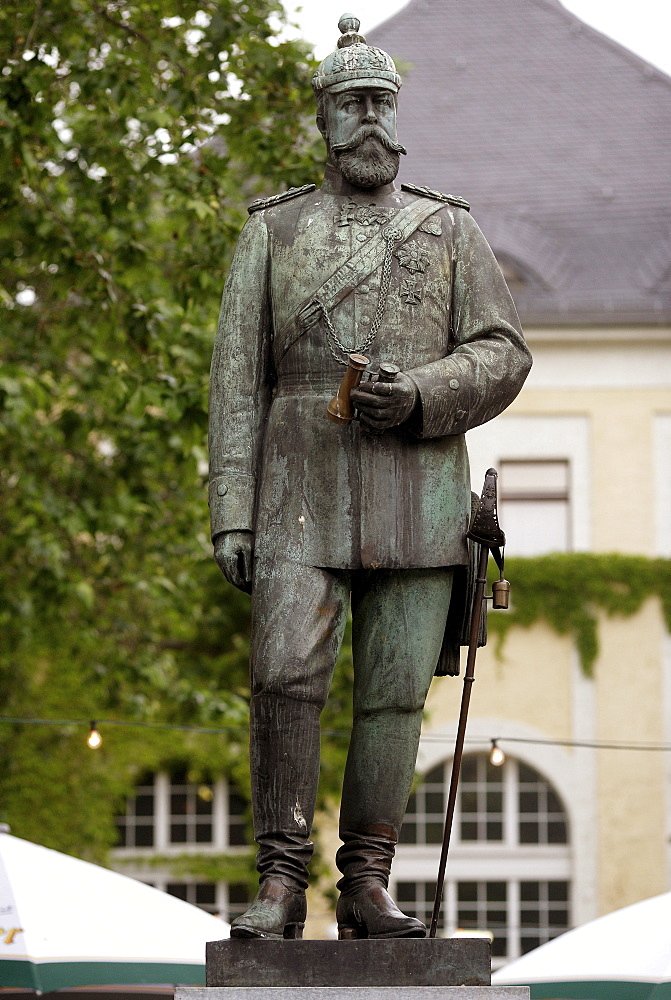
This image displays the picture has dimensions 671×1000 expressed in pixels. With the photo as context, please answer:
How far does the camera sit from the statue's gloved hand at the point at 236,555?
18.5ft

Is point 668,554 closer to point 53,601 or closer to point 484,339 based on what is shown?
point 53,601

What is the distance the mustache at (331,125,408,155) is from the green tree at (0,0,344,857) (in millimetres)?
7292

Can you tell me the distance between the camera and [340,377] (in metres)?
5.71

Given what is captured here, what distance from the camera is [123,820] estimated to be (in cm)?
2758

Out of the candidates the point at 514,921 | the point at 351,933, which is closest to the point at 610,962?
the point at 351,933

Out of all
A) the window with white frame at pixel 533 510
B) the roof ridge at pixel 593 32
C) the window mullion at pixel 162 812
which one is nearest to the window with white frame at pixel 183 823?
the window mullion at pixel 162 812

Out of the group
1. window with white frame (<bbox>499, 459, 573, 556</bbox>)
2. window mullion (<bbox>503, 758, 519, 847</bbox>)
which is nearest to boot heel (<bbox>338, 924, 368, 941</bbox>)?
window mullion (<bbox>503, 758, 519, 847</bbox>)

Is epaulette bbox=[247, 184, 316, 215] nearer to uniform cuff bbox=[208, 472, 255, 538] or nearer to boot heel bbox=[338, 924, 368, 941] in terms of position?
uniform cuff bbox=[208, 472, 255, 538]

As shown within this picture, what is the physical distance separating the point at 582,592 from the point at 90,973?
58.9 feet

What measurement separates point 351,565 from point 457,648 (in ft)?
1.56

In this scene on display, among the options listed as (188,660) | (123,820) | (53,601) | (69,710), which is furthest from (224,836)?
(53,601)

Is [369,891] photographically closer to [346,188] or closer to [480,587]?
[480,587]

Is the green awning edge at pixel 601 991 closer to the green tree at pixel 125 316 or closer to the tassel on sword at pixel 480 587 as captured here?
the tassel on sword at pixel 480 587

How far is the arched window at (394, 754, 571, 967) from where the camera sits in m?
26.6
